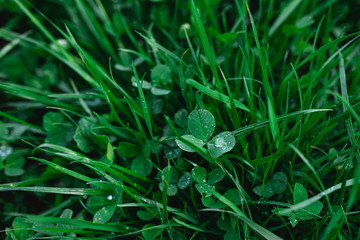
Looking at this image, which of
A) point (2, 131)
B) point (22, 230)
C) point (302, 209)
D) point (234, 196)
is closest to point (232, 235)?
point (234, 196)

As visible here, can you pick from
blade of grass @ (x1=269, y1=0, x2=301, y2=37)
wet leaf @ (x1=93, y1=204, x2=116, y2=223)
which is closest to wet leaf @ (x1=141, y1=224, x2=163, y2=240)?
wet leaf @ (x1=93, y1=204, x2=116, y2=223)

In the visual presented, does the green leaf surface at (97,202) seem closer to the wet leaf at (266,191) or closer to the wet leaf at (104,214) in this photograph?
the wet leaf at (104,214)

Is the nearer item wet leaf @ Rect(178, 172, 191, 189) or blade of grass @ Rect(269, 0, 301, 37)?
wet leaf @ Rect(178, 172, 191, 189)

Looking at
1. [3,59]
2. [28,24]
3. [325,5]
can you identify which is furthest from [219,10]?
[3,59]

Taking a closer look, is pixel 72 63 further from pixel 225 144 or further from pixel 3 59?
pixel 225 144

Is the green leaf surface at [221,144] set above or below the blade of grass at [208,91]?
below

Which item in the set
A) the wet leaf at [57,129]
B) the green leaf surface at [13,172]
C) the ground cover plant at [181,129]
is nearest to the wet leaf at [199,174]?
the ground cover plant at [181,129]

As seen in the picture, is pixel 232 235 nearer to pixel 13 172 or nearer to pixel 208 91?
pixel 208 91

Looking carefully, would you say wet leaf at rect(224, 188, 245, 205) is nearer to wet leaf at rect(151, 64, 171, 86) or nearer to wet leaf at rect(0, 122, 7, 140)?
wet leaf at rect(151, 64, 171, 86)
